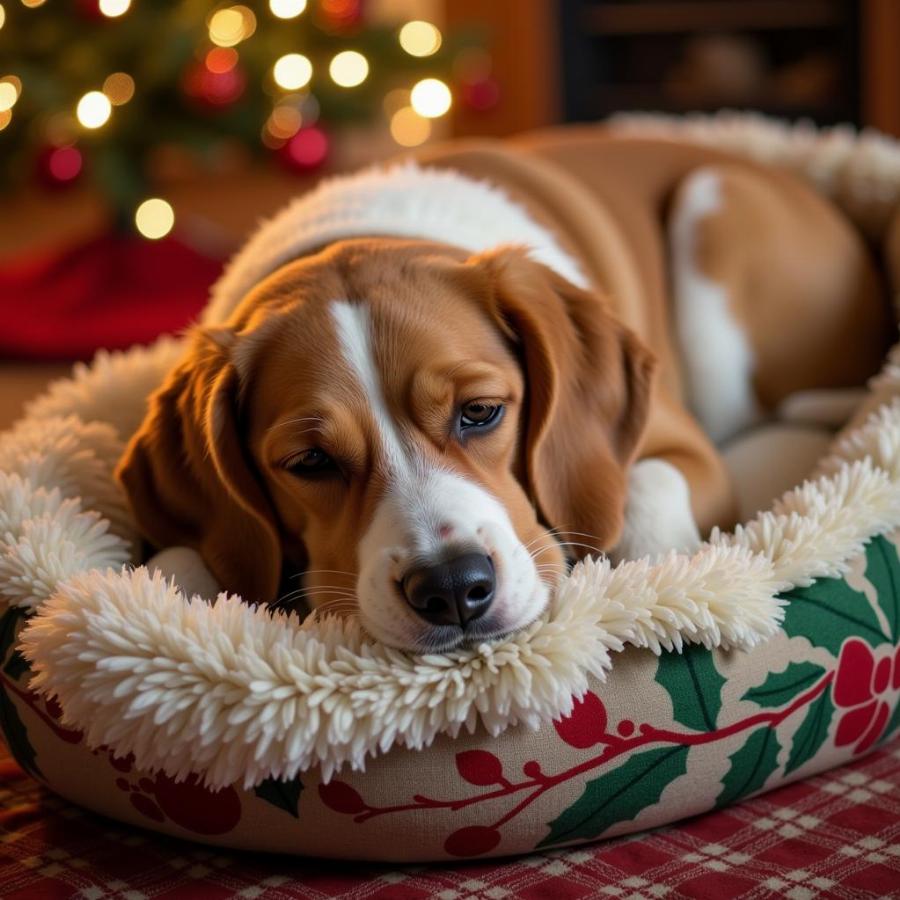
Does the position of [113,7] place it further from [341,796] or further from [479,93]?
[341,796]

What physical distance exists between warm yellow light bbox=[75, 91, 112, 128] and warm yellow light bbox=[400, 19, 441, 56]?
48.2 inches

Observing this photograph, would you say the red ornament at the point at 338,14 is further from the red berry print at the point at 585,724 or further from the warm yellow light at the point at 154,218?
the red berry print at the point at 585,724

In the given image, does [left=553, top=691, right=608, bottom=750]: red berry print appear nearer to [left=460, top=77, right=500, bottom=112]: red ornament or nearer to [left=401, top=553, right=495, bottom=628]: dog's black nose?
[left=401, top=553, right=495, bottom=628]: dog's black nose

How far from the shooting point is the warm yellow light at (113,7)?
4.84 m

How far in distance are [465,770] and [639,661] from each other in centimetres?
29

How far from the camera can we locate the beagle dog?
177 cm

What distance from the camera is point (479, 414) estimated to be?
6.47ft

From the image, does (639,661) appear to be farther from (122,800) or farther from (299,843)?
(122,800)

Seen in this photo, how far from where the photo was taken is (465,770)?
1644mm

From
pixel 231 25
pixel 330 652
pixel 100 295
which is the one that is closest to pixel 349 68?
pixel 231 25

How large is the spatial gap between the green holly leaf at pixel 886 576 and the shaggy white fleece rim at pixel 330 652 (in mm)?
32

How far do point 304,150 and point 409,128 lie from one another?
121cm

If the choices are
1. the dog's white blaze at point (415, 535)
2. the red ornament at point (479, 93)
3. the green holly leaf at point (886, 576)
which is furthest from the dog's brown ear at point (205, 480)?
the red ornament at point (479, 93)

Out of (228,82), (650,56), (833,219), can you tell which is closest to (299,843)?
(833,219)
